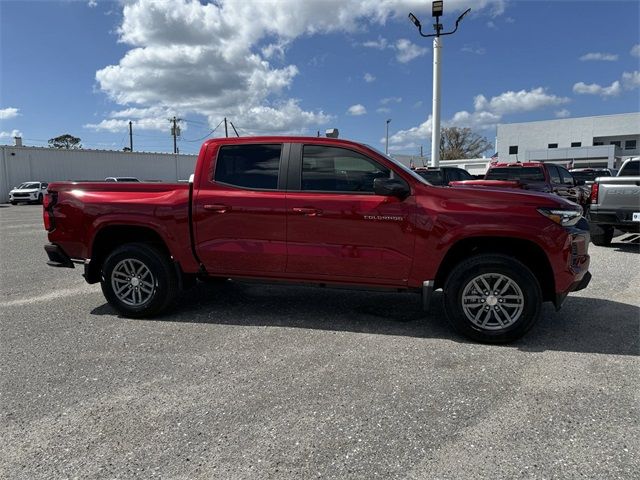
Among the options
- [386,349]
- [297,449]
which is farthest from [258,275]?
[297,449]

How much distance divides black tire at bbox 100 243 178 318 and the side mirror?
2359mm

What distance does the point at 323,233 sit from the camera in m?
4.56

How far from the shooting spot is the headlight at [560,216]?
4.18 metres

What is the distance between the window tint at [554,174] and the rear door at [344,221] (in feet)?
35.5

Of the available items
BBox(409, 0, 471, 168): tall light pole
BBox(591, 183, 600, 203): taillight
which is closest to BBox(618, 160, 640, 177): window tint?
BBox(591, 183, 600, 203): taillight

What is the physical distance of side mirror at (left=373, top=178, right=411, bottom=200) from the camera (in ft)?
14.1

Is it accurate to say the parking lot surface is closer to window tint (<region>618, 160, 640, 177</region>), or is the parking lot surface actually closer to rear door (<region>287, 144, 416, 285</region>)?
rear door (<region>287, 144, 416, 285</region>)

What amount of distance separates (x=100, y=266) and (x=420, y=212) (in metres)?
3.52

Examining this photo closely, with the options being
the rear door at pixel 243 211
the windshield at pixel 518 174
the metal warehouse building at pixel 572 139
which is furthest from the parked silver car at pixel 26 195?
the metal warehouse building at pixel 572 139

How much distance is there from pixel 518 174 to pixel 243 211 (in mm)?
10561

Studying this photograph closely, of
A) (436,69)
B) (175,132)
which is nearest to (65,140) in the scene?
(175,132)

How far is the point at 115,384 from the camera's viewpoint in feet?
11.5

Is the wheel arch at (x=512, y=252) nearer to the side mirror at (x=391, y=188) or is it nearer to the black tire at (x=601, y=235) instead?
the side mirror at (x=391, y=188)

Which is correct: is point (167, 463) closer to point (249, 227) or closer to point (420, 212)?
point (249, 227)
